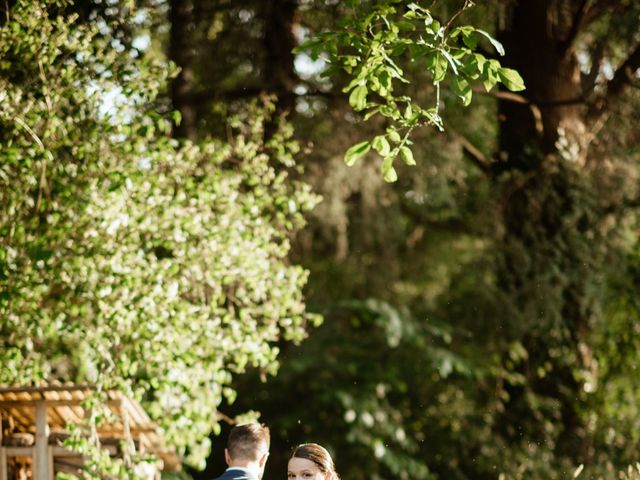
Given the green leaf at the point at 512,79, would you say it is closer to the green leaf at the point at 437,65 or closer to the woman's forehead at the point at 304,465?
the green leaf at the point at 437,65

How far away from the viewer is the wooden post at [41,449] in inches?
384

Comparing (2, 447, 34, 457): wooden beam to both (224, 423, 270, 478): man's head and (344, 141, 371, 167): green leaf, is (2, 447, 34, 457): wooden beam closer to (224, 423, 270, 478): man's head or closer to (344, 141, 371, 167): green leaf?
(224, 423, 270, 478): man's head

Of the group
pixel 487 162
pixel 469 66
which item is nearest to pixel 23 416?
pixel 469 66

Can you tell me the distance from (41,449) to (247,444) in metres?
4.46

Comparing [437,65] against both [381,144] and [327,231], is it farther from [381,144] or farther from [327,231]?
[327,231]

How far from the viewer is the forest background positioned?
9.48 metres

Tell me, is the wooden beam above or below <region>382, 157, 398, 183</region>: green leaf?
below

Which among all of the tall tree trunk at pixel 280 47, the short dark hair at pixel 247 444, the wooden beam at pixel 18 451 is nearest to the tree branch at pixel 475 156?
the tall tree trunk at pixel 280 47

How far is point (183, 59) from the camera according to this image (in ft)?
49.6

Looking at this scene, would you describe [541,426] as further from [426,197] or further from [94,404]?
[94,404]

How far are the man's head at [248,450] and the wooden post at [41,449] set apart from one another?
13.9 ft

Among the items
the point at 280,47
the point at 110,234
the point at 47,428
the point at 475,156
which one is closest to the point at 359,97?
the point at 110,234

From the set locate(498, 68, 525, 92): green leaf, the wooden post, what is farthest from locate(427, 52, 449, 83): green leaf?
the wooden post

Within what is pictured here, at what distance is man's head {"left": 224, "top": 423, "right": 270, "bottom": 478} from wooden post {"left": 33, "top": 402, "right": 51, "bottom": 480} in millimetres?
4250
